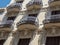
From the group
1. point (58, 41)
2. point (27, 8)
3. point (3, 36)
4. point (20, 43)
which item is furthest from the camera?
point (27, 8)

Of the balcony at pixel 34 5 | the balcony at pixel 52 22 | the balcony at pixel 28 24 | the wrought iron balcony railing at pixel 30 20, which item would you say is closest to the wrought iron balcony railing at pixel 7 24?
the balcony at pixel 28 24

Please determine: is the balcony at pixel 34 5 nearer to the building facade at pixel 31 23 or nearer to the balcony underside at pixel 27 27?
the building facade at pixel 31 23

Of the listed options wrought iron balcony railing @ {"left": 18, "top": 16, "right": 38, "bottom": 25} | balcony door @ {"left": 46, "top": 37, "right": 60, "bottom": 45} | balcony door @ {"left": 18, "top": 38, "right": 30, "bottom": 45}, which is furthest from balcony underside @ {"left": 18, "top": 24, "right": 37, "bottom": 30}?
balcony door @ {"left": 46, "top": 37, "right": 60, "bottom": 45}

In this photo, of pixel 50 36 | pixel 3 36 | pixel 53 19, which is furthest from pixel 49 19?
pixel 3 36

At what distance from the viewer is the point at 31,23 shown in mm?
18188

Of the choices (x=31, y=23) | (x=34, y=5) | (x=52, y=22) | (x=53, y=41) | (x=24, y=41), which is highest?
(x=34, y=5)

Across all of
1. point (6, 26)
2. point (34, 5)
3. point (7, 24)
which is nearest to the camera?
point (6, 26)

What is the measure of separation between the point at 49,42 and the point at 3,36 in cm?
489

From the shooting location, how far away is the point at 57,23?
1697 centimetres

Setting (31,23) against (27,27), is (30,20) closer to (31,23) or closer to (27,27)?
(31,23)

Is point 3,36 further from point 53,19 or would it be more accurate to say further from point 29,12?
point 53,19

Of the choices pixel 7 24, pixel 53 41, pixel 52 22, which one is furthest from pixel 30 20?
pixel 53 41

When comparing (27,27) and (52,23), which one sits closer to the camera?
(52,23)

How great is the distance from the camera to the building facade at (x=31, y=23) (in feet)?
56.2
